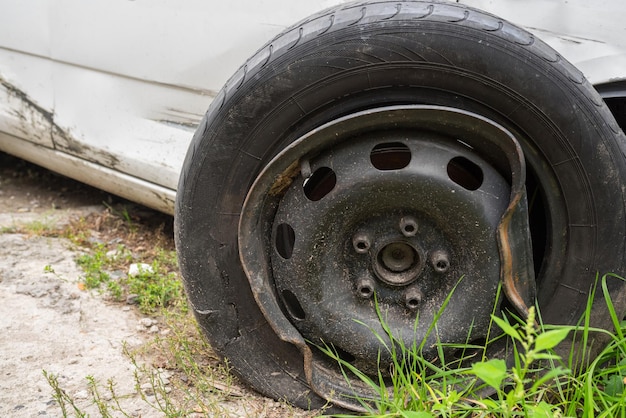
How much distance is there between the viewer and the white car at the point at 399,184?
1.72 metres

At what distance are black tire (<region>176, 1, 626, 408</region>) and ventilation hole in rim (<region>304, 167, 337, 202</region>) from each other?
137mm

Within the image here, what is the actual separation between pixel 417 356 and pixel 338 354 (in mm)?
231

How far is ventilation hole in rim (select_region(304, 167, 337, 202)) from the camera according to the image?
1.91 metres

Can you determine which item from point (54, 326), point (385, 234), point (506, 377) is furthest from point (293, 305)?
point (54, 326)

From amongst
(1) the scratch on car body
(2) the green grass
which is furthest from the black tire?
(1) the scratch on car body

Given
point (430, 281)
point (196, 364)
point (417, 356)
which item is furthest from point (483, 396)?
point (196, 364)

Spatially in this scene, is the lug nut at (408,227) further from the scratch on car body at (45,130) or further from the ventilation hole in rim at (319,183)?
the scratch on car body at (45,130)

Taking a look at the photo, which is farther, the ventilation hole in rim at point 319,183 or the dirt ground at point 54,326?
the dirt ground at point 54,326

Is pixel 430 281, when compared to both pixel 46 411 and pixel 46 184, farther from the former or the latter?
pixel 46 184

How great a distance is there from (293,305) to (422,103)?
0.66m

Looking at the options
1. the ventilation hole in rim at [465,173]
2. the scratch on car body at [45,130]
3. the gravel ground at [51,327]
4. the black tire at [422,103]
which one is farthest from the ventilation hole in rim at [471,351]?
the scratch on car body at [45,130]

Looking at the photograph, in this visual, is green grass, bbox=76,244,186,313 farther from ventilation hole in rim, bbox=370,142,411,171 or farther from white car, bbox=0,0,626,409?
ventilation hole in rim, bbox=370,142,411,171

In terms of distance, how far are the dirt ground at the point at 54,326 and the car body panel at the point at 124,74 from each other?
35 cm

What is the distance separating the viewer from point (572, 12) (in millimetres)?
1965
